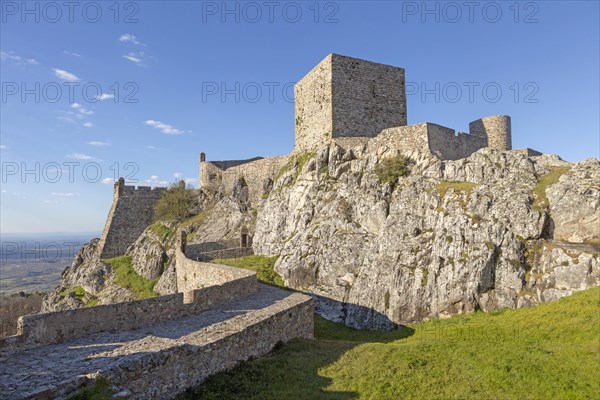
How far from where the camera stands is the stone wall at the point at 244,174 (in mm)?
40344

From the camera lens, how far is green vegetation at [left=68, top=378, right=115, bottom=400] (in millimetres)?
7375

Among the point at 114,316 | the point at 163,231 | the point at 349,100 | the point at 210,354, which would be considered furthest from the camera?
the point at 163,231

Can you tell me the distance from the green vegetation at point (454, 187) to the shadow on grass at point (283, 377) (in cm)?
1263

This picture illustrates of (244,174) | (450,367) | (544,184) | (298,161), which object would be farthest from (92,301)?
(544,184)

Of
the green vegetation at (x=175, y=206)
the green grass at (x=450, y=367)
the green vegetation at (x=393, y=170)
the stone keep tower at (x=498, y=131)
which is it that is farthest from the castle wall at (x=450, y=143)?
the green vegetation at (x=175, y=206)

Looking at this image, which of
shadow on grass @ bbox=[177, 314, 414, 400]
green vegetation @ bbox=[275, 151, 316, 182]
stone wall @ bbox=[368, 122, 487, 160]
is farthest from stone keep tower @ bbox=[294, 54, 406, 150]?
shadow on grass @ bbox=[177, 314, 414, 400]

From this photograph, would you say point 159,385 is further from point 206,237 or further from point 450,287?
point 206,237

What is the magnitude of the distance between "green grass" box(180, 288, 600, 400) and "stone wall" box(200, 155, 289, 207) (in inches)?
1077

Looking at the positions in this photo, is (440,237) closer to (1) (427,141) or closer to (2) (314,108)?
(1) (427,141)

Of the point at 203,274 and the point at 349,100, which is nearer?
the point at 203,274

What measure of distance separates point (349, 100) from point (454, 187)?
13638mm

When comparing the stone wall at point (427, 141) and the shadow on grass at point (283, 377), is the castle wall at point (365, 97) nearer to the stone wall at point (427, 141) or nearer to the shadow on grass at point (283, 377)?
the stone wall at point (427, 141)

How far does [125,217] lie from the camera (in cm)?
5078

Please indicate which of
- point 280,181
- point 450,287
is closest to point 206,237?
point 280,181
